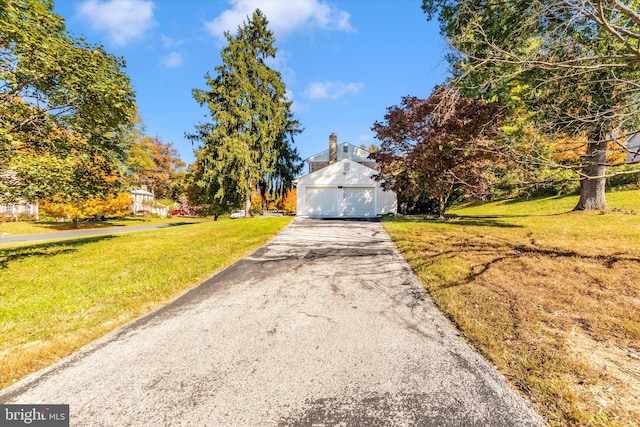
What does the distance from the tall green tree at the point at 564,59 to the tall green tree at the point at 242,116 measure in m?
14.5

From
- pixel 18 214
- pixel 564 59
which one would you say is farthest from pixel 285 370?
pixel 18 214

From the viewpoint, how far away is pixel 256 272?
5.60 metres

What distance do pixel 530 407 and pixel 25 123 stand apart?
1091 centimetres

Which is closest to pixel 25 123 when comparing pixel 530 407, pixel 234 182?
pixel 530 407

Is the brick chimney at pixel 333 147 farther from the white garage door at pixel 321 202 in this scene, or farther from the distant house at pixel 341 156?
the white garage door at pixel 321 202

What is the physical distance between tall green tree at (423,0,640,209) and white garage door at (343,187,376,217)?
12250mm

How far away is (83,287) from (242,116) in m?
15.1

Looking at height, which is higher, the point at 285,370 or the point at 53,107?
the point at 53,107

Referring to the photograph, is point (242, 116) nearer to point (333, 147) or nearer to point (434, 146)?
point (333, 147)

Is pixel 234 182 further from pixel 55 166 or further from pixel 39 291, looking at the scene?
pixel 39 291

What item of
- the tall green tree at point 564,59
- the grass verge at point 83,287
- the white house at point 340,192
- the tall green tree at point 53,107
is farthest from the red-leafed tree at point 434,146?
the tall green tree at point 53,107

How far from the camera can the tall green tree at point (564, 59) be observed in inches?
153

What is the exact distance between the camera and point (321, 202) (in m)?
19.2

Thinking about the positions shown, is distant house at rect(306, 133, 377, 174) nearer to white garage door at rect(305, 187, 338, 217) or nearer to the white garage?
the white garage
